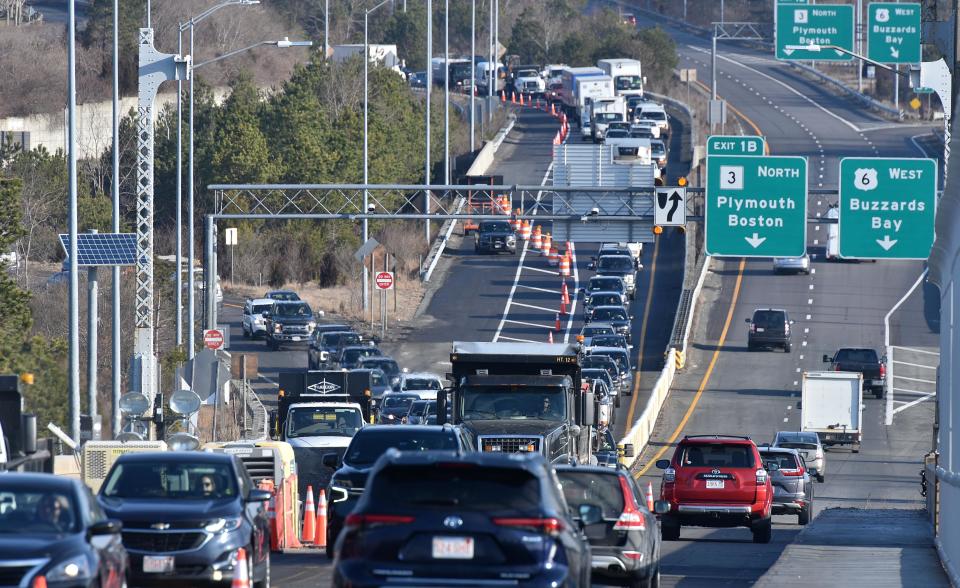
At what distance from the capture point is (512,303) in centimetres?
6975

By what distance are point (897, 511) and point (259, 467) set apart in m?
16.6

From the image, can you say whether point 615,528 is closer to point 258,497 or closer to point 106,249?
point 258,497

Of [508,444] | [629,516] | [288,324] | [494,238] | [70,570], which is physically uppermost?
[494,238]

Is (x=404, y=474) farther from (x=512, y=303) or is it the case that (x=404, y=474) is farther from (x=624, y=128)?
(x=624, y=128)

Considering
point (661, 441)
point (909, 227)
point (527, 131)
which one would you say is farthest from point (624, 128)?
point (909, 227)

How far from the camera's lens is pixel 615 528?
727 inches

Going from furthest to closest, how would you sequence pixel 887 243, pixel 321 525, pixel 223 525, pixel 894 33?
1. pixel 894 33
2. pixel 887 243
3. pixel 321 525
4. pixel 223 525

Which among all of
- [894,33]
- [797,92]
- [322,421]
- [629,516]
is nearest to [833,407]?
[894,33]

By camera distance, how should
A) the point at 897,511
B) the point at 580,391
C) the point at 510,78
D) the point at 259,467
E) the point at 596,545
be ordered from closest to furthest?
the point at 596,545 → the point at 259,467 → the point at 580,391 → the point at 897,511 → the point at 510,78

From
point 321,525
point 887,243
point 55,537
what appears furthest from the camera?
point 887,243

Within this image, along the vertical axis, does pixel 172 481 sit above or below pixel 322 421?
above

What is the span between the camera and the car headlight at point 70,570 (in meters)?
13.1

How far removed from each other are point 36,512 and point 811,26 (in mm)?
32178

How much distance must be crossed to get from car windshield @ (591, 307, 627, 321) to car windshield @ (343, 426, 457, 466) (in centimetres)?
3977
